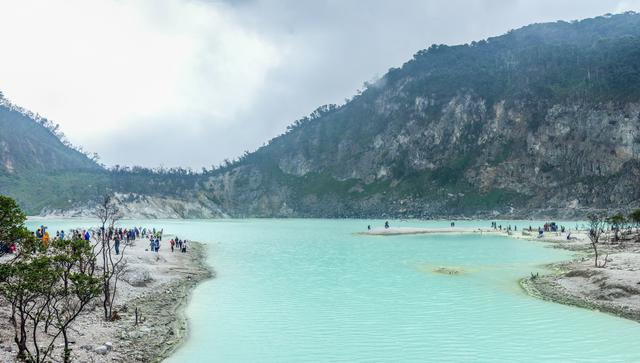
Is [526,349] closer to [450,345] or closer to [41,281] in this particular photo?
[450,345]

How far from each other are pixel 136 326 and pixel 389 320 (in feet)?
41.6

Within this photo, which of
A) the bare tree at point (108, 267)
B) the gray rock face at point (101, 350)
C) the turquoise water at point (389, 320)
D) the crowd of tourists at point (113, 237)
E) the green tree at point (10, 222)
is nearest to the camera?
the green tree at point (10, 222)

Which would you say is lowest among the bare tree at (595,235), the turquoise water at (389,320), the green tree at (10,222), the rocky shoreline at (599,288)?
the turquoise water at (389,320)

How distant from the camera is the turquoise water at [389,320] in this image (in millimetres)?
19281

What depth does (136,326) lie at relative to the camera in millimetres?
21625

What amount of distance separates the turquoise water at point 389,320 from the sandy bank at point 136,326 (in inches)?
38.1

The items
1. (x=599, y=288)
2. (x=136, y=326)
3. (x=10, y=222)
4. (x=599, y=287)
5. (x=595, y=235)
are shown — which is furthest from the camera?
(x=595, y=235)

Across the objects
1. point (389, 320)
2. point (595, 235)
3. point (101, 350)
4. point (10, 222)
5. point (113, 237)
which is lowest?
point (389, 320)

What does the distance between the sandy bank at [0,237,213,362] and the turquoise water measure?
3.18 feet

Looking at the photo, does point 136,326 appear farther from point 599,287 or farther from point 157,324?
point 599,287

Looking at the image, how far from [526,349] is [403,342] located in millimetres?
5189

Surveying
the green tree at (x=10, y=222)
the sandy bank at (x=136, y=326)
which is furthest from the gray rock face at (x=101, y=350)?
the green tree at (x=10, y=222)

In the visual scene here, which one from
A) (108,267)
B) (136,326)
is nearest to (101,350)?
(136,326)

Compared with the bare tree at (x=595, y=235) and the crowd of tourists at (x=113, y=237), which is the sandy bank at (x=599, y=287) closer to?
the bare tree at (x=595, y=235)
